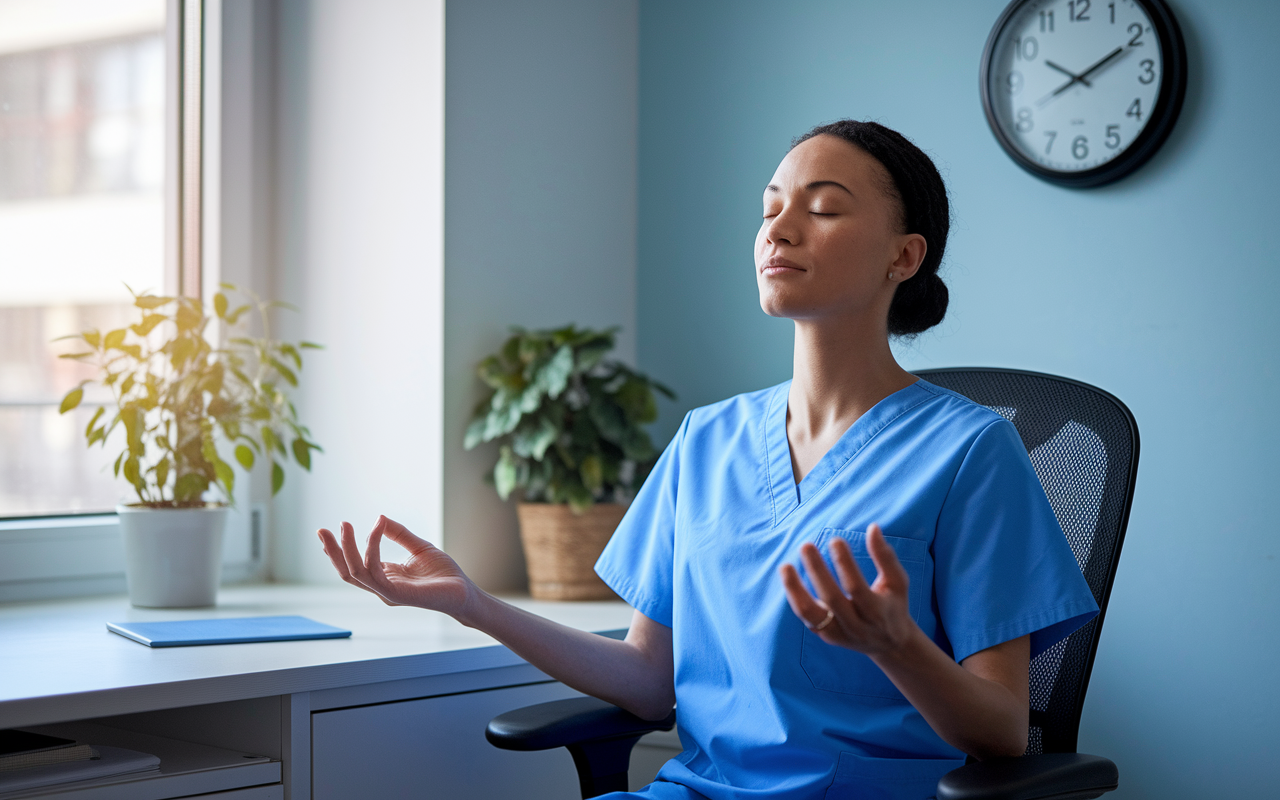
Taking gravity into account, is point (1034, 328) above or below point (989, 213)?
below

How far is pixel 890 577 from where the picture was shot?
2.61 feet

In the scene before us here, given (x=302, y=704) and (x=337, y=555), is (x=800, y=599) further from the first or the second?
(x=302, y=704)

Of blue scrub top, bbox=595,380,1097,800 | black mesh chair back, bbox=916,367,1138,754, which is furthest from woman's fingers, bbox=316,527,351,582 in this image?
black mesh chair back, bbox=916,367,1138,754

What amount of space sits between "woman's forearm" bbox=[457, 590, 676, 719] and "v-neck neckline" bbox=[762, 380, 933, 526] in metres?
0.23

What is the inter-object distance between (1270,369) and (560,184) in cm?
118

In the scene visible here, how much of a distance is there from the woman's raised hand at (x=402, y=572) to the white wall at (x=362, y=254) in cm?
69

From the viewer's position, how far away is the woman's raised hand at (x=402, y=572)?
43.2 inches

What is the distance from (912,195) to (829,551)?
42 centimetres

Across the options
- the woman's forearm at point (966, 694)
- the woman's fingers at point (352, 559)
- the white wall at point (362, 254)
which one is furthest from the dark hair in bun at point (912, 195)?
the white wall at point (362, 254)

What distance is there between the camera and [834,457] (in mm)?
1168

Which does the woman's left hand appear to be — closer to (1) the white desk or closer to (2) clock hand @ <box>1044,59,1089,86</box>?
(1) the white desk

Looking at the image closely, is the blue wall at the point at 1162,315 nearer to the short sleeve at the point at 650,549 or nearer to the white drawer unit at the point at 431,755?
the short sleeve at the point at 650,549

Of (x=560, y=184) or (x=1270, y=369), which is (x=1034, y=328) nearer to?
(x=1270, y=369)

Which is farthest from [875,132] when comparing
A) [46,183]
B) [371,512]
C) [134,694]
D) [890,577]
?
[46,183]
